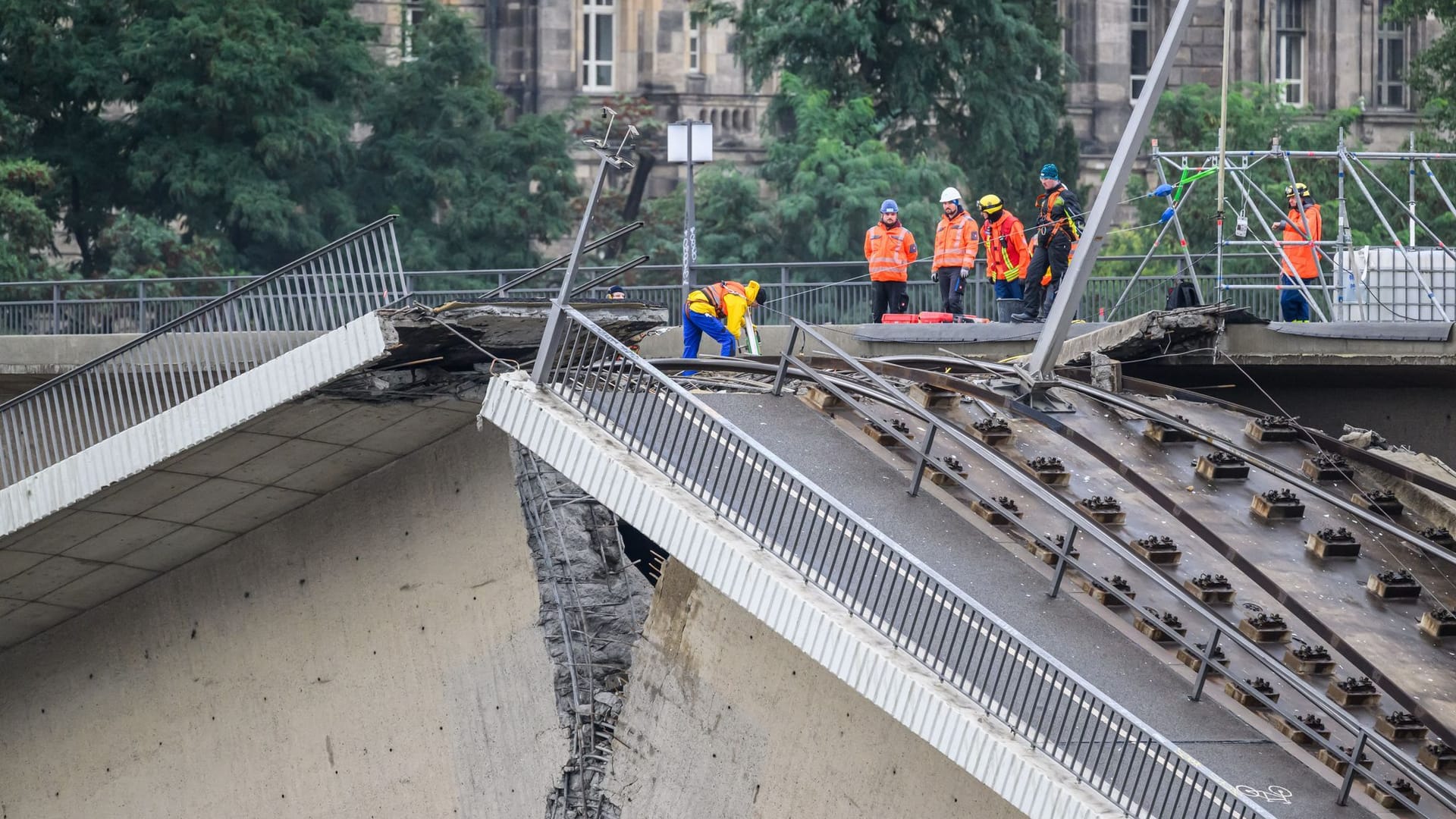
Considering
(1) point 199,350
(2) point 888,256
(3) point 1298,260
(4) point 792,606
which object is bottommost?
(4) point 792,606

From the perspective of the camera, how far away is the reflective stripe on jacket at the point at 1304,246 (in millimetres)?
24938

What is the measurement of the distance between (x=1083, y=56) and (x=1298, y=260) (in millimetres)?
26514

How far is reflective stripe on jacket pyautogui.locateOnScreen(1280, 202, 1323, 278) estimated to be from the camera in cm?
2494

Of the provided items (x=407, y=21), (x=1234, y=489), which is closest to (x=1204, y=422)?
(x=1234, y=489)

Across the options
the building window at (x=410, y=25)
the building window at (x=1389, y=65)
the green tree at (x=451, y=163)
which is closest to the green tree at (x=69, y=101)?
the green tree at (x=451, y=163)

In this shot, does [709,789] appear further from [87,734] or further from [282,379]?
[87,734]

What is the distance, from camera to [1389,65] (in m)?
54.7

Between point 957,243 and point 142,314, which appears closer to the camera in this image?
point 957,243

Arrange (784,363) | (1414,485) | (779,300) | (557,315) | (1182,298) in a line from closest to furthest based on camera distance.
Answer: (557,315)
(784,363)
(1414,485)
(1182,298)
(779,300)

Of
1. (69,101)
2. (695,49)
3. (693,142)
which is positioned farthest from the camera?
(695,49)

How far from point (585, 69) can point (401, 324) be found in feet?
116

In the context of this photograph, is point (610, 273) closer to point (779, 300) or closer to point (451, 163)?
point (779, 300)

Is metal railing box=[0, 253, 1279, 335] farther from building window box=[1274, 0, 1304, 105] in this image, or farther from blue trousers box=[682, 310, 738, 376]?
building window box=[1274, 0, 1304, 105]

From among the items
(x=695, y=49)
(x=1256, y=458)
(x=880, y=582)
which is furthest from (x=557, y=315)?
(x=695, y=49)
